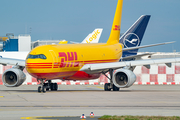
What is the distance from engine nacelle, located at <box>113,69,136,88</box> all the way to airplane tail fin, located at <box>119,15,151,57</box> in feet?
28.9

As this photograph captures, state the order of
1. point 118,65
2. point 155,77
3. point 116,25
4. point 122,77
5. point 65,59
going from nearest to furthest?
1. point 65,59
2. point 122,77
3. point 118,65
4. point 116,25
5. point 155,77

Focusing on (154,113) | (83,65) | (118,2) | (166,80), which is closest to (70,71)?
(83,65)

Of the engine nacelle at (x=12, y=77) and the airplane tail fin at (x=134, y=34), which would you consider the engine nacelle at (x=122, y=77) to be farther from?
the airplane tail fin at (x=134, y=34)

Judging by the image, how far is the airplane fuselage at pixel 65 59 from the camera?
74.6ft

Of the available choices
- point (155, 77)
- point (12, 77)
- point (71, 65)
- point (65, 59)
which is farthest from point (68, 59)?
point (155, 77)

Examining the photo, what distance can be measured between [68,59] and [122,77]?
4.14 meters

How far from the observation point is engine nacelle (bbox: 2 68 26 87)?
24820 mm

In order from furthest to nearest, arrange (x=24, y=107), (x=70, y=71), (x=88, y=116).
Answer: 1. (x=70, y=71)
2. (x=24, y=107)
3. (x=88, y=116)

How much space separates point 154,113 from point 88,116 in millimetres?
2732

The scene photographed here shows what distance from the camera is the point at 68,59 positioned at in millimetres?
24812

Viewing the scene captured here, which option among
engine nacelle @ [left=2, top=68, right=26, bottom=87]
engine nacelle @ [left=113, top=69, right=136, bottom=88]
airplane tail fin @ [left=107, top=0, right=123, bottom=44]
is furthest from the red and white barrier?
engine nacelle @ [left=113, top=69, right=136, bottom=88]

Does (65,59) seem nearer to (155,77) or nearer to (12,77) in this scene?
(12,77)

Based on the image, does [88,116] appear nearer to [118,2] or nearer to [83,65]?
[83,65]

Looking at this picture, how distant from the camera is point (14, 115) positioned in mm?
12281
